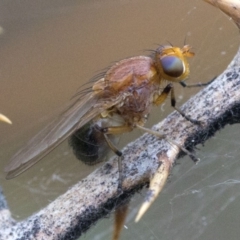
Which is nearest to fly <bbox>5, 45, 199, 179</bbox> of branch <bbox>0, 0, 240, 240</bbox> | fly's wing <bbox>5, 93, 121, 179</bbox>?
fly's wing <bbox>5, 93, 121, 179</bbox>

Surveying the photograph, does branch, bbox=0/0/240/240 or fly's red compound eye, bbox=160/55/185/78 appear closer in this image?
branch, bbox=0/0/240/240

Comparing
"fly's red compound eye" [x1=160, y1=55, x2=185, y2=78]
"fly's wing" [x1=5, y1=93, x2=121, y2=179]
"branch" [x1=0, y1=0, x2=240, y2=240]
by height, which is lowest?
"branch" [x1=0, y1=0, x2=240, y2=240]

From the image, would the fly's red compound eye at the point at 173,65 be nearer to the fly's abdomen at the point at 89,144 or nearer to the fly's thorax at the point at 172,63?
the fly's thorax at the point at 172,63

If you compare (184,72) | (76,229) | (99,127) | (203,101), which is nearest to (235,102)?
(203,101)

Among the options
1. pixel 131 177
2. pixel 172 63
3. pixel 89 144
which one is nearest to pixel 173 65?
pixel 172 63

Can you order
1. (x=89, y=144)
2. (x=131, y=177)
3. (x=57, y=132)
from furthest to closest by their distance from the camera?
(x=89, y=144) < (x=57, y=132) < (x=131, y=177)

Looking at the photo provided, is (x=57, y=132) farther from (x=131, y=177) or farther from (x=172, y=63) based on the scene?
(x=131, y=177)

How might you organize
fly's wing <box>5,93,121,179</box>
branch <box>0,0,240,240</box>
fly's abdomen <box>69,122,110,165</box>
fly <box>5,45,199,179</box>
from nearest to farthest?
branch <box>0,0,240,240</box>
fly's wing <box>5,93,121,179</box>
fly <box>5,45,199,179</box>
fly's abdomen <box>69,122,110,165</box>

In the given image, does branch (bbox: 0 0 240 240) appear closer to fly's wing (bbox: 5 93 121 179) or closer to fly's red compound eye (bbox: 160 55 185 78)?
fly's wing (bbox: 5 93 121 179)
